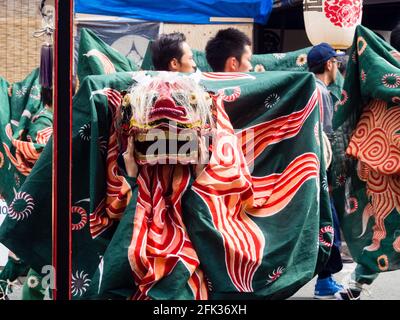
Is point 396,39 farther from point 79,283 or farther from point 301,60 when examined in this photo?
point 79,283

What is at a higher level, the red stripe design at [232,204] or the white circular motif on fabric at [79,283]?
the red stripe design at [232,204]

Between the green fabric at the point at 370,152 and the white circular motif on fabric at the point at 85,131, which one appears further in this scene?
the green fabric at the point at 370,152

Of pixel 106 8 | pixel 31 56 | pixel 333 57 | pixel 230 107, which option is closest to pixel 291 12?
pixel 106 8

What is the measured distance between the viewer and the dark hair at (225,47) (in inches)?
238

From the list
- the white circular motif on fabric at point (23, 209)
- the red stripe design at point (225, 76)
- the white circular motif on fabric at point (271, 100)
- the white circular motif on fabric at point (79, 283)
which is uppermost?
the red stripe design at point (225, 76)

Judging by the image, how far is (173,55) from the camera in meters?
5.84

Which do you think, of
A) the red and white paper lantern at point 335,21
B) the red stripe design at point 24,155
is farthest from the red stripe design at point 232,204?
the red and white paper lantern at point 335,21

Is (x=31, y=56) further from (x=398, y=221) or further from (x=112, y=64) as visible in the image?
(x=398, y=221)

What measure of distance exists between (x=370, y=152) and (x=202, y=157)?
5.61 feet

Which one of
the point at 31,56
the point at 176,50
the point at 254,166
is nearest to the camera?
the point at 254,166

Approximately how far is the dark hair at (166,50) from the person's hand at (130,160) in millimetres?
1378

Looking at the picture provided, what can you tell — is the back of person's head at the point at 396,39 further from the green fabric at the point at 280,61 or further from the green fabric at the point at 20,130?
the green fabric at the point at 20,130

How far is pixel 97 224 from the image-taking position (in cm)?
466

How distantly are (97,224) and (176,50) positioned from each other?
1.54m
